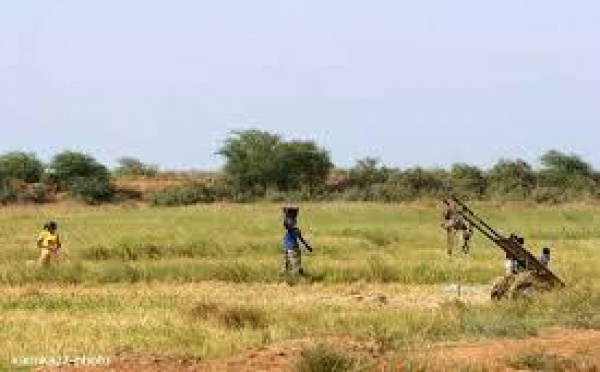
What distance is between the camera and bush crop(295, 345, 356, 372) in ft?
33.0

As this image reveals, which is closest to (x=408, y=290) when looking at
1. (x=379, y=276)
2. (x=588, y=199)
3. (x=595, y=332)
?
(x=379, y=276)

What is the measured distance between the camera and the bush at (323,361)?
10055 millimetres

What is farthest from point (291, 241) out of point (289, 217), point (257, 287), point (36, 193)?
point (36, 193)

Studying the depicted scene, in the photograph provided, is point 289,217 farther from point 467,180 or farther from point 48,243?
point 467,180

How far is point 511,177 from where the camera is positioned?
6744cm

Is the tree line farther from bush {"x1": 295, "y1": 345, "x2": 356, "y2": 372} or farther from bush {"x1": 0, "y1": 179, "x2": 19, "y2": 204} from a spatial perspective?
bush {"x1": 295, "y1": 345, "x2": 356, "y2": 372}

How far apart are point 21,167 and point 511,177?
27.3m

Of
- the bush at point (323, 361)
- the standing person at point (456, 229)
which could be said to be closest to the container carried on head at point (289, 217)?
the standing person at point (456, 229)

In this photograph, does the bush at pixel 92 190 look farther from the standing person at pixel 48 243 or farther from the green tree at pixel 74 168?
the standing person at pixel 48 243

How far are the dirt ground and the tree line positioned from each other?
1825 inches

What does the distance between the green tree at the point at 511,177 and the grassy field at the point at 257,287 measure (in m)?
22.0

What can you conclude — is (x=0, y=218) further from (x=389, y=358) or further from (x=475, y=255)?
(x=389, y=358)

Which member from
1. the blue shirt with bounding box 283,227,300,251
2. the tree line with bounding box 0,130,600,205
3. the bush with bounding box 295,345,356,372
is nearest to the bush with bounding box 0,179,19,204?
the tree line with bounding box 0,130,600,205

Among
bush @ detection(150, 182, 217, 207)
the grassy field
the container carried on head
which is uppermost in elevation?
bush @ detection(150, 182, 217, 207)
